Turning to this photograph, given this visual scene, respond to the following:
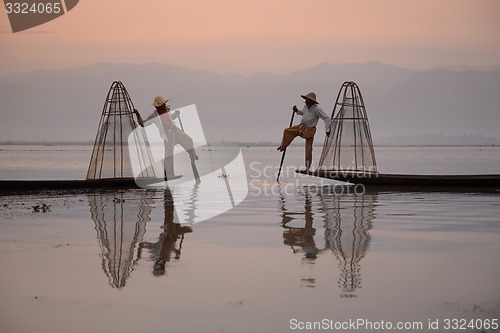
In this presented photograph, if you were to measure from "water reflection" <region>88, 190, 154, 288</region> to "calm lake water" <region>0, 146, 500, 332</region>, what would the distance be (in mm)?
26

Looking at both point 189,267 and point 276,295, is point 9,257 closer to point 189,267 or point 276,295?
point 189,267

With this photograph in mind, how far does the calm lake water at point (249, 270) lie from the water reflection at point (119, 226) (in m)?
0.03

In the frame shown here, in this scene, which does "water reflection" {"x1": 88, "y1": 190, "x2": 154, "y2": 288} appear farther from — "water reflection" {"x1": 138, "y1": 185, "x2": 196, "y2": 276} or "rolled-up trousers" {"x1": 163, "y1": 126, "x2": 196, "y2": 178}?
"rolled-up trousers" {"x1": 163, "y1": 126, "x2": 196, "y2": 178}

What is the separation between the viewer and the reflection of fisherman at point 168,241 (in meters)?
6.40

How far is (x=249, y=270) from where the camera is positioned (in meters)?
6.18

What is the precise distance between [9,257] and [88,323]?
2535mm

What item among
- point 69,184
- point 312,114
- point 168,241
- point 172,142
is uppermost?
point 312,114

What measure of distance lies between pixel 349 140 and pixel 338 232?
974 centimetres

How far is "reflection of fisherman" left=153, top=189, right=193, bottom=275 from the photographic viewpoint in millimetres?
6398

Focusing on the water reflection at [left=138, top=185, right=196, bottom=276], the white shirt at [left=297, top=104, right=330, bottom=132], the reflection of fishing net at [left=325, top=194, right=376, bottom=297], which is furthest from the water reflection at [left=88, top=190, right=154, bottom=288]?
the white shirt at [left=297, top=104, right=330, bottom=132]

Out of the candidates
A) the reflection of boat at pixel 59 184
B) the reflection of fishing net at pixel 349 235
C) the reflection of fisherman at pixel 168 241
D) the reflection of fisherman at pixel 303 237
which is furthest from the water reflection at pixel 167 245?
the reflection of boat at pixel 59 184

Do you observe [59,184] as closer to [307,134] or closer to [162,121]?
[162,121]

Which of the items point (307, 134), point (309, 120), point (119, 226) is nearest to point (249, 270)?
point (119, 226)

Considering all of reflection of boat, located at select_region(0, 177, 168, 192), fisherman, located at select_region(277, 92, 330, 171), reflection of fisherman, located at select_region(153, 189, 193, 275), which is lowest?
reflection of fisherman, located at select_region(153, 189, 193, 275)
